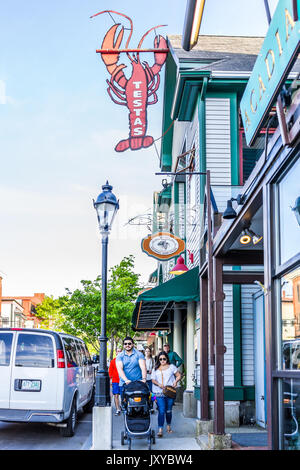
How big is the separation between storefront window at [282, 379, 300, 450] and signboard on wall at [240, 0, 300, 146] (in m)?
2.61

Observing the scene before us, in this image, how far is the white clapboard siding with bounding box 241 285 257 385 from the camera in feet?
43.2

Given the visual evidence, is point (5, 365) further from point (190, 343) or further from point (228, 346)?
point (190, 343)

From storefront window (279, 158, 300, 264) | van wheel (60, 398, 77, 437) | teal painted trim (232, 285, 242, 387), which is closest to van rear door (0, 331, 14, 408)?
van wheel (60, 398, 77, 437)

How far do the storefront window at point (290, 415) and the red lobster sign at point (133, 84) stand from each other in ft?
34.8

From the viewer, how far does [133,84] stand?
15883mm

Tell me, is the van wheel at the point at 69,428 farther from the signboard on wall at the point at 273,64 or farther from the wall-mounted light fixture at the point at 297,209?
the wall-mounted light fixture at the point at 297,209

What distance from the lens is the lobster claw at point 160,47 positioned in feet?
54.6

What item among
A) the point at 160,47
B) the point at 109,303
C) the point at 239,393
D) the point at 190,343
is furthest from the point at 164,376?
the point at 109,303

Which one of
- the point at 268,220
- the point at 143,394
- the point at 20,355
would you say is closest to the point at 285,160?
the point at 268,220

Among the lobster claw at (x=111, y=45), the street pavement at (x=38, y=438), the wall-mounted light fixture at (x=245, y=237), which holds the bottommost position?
the street pavement at (x=38, y=438)

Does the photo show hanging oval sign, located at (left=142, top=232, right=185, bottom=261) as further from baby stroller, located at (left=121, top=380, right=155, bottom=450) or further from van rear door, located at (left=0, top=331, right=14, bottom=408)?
baby stroller, located at (left=121, top=380, right=155, bottom=450)

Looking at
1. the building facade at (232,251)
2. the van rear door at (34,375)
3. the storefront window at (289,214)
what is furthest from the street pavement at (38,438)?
the storefront window at (289,214)

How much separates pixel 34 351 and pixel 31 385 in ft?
2.08

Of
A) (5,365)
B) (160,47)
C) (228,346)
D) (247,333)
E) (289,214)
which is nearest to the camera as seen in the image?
(289,214)
